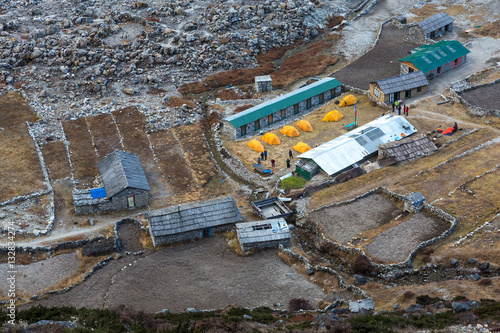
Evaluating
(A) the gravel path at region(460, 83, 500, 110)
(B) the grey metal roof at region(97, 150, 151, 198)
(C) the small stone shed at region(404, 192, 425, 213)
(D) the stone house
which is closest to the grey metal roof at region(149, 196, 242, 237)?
(B) the grey metal roof at region(97, 150, 151, 198)

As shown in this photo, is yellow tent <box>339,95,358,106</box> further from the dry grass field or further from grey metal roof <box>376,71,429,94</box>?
the dry grass field

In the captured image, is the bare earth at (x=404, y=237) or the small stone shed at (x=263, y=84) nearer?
the bare earth at (x=404, y=237)

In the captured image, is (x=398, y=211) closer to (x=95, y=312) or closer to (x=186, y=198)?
(x=186, y=198)

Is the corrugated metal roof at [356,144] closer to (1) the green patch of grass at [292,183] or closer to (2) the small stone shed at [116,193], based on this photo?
(1) the green patch of grass at [292,183]

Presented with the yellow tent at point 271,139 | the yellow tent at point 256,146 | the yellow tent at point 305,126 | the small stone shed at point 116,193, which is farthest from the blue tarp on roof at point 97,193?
the yellow tent at point 305,126

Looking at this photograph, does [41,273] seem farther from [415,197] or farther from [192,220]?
[415,197]

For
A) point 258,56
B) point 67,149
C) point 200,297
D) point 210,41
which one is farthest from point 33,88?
point 200,297

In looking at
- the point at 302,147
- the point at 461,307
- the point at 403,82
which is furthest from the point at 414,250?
the point at 403,82
